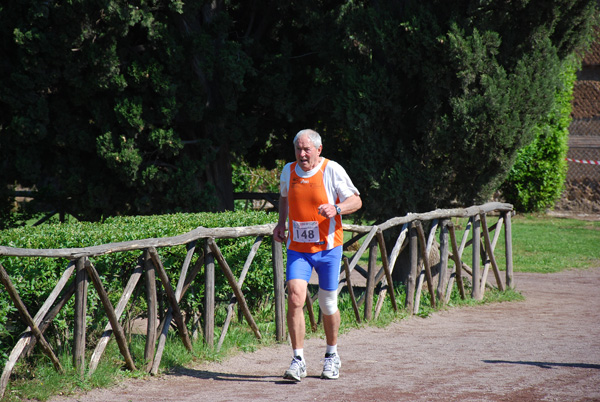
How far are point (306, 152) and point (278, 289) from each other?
1844 mm

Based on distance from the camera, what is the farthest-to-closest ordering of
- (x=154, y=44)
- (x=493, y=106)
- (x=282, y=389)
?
(x=154, y=44), (x=493, y=106), (x=282, y=389)

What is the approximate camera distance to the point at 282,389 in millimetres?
5344

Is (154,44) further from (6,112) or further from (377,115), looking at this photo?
(377,115)

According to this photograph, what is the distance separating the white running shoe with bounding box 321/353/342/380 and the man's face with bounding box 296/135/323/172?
1.50 meters

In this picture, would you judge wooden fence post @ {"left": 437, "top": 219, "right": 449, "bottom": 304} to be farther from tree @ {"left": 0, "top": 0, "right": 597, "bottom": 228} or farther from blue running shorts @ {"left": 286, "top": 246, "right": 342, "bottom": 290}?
blue running shorts @ {"left": 286, "top": 246, "right": 342, "bottom": 290}

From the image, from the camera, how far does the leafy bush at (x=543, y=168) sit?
18938 mm

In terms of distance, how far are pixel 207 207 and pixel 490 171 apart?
3.91 m

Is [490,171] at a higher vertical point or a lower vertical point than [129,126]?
lower

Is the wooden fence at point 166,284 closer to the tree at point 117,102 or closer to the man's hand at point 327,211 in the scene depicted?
the man's hand at point 327,211

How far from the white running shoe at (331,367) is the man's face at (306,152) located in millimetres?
1498

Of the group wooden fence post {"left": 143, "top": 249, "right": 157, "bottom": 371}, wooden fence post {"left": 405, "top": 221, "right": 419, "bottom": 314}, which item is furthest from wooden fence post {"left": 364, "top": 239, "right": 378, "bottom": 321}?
wooden fence post {"left": 143, "top": 249, "right": 157, "bottom": 371}

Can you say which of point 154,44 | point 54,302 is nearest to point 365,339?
point 54,302

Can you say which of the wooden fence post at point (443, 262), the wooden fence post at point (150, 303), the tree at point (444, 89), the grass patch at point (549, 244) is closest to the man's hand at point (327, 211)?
the wooden fence post at point (150, 303)

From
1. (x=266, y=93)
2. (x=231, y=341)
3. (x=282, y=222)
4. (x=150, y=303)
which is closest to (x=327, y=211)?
(x=282, y=222)
